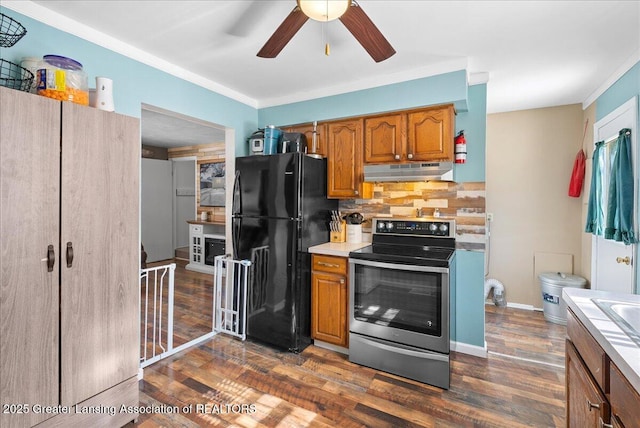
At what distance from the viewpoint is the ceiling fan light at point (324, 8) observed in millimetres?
1382

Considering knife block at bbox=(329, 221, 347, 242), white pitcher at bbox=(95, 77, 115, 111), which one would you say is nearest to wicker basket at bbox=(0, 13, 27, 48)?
white pitcher at bbox=(95, 77, 115, 111)

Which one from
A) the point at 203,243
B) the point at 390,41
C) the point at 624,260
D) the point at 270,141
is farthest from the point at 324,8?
the point at 203,243

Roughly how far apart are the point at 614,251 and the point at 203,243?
5.81 meters

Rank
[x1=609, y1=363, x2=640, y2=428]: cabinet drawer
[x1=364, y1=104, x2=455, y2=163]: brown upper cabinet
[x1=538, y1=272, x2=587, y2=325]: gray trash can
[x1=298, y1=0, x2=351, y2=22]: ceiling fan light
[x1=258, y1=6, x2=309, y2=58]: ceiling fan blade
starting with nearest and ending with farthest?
[x1=609, y1=363, x2=640, y2=428]: cabinet drawer → [x1=298, y1=0, x2=351, y2=22]: ceiling fan light → [x1=258, y1=6, x2=309, y2=58]: ceiling fan blade → [x1=364, y1=104, x2=455, y2=163]: brown upper cabinet → [x1=538, y1=272, x2=587, y2=325]: gray trash can

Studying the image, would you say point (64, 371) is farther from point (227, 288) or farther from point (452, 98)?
point (452, 98)

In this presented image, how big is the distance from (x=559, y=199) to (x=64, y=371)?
4.84 meters

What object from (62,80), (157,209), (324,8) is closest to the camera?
(324,8)

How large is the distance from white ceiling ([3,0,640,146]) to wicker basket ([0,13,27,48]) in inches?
5.3

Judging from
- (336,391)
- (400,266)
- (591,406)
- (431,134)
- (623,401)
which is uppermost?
(431,134)

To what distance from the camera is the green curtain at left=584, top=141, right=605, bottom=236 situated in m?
2.96

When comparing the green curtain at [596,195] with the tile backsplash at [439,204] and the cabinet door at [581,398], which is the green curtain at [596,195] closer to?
the tile backsplash at [439,204]

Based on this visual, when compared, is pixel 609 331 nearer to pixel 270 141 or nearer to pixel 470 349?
pixel 470 349

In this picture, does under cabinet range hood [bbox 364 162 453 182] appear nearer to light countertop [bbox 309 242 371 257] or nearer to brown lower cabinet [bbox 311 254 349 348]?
light countertop [bbox 309 242 371 257]

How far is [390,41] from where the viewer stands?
2.23 m
